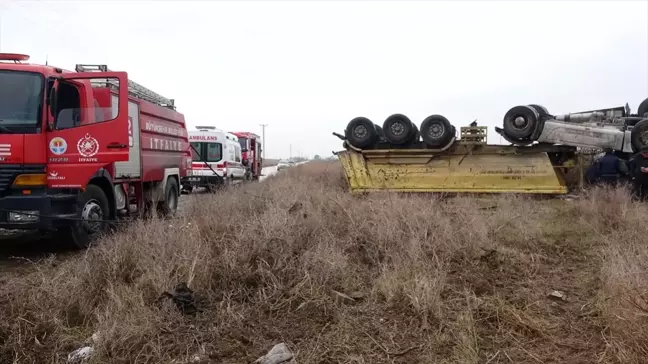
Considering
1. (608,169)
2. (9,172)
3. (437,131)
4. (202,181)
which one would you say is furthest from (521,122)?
(202,181)

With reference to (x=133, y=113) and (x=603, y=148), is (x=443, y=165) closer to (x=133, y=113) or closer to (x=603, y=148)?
(x=603, y=148)

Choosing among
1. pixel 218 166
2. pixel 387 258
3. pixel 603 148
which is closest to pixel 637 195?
pixel 603 148

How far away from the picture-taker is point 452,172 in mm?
11602

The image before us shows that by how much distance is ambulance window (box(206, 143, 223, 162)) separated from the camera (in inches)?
754

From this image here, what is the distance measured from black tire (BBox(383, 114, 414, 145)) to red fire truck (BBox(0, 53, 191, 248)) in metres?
6.47

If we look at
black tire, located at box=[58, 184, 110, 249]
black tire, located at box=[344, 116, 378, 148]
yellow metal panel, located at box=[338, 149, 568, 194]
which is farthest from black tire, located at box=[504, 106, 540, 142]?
black tire, located at box=[58, 184, 110, 249]

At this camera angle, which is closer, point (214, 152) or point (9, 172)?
point (9, 172)

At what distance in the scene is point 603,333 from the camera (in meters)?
3.36

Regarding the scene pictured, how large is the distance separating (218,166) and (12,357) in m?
16.2

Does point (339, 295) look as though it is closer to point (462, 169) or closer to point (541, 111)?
point (462, 169)

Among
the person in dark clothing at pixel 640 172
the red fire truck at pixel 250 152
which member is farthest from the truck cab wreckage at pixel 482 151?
the red fire truck at pixel 250 152

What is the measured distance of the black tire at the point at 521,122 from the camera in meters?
10.9

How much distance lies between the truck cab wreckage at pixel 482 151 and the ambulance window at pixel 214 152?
8.29m

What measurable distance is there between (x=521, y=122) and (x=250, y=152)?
19448 millimetres
